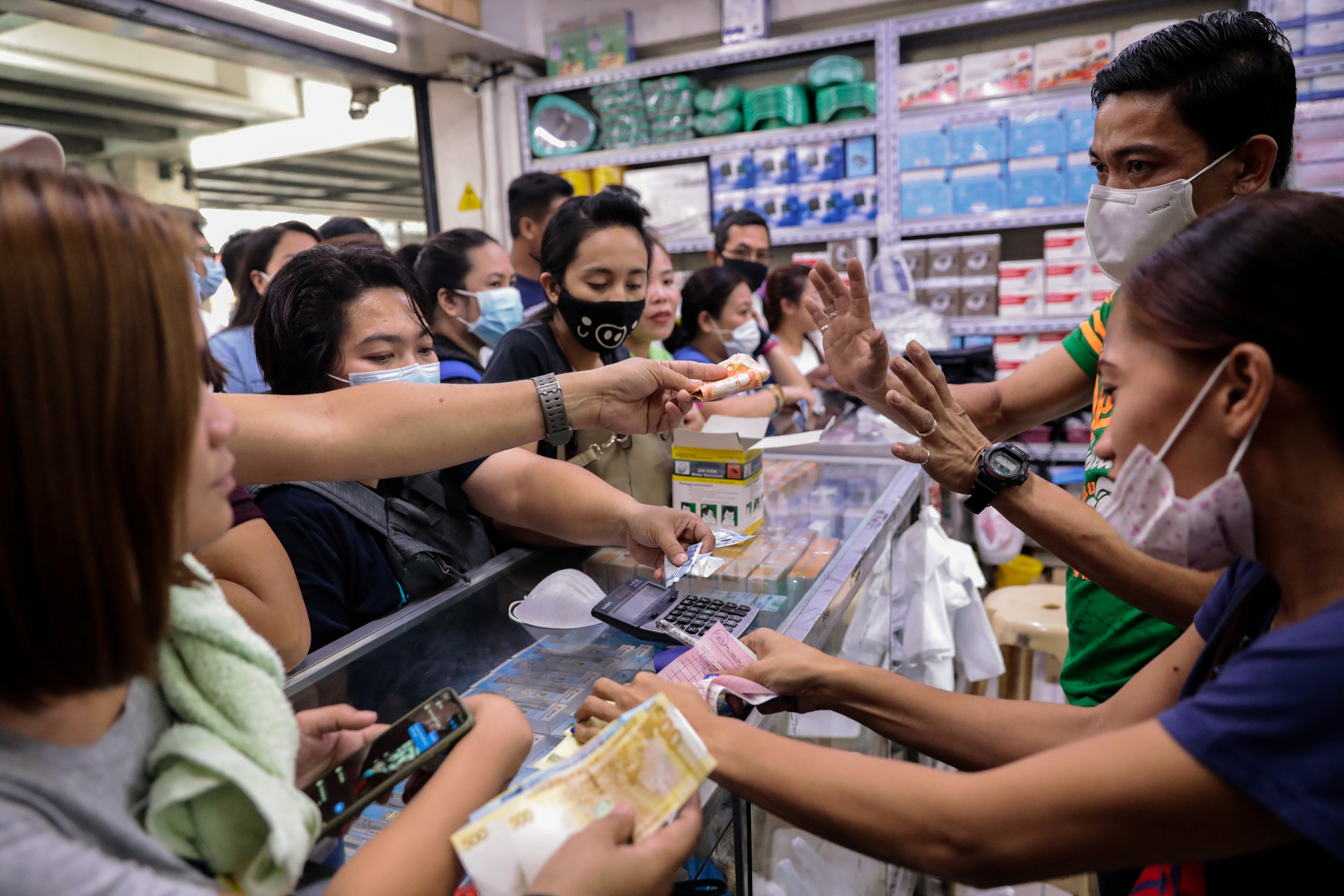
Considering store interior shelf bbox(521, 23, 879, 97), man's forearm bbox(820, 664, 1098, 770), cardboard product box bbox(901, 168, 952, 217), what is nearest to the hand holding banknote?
man's forearm bbox(820, 664, 1098, 770)

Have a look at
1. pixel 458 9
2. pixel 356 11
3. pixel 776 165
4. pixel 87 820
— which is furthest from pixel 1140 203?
pixel 458 9

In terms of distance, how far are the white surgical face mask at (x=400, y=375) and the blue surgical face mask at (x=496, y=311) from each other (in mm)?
1396

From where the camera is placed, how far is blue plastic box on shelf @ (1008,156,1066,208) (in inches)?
163

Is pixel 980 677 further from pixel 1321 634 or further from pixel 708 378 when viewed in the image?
pixel 1321 634

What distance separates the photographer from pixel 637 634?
4.82 feet

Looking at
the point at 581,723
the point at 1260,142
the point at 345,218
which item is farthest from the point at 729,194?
the point at 581,723

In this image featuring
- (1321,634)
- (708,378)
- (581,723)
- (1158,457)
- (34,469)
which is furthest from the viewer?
(708,378)

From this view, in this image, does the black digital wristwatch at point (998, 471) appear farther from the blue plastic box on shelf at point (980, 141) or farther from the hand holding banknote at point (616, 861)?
the blue plastic box on shelf at point (980, 141)

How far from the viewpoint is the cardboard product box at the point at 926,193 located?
4387 millimetres

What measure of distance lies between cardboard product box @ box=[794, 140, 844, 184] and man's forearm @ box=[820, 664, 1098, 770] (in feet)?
13.0

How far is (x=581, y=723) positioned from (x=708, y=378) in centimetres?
89

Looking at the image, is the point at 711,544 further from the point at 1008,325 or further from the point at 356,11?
the point at 356,11

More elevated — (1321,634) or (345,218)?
(345,218)

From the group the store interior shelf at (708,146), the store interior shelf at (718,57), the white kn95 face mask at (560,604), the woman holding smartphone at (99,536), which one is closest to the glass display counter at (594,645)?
the white kn95 face mask at (560,604)
